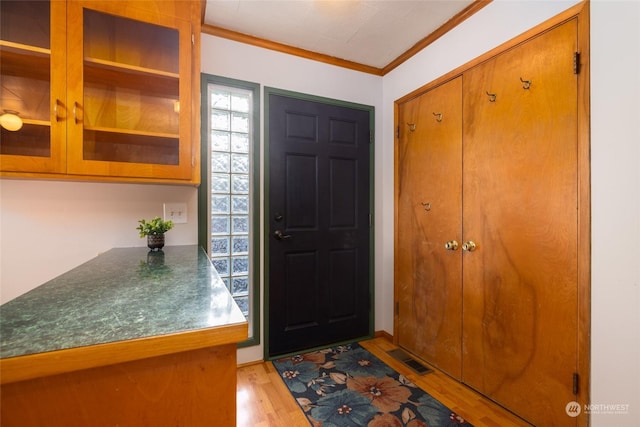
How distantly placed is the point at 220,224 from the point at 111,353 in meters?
1.59

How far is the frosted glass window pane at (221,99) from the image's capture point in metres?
2.04

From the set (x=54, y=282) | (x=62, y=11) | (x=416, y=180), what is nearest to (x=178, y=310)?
(x=54, y=282)

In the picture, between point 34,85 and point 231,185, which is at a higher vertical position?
point 34,85

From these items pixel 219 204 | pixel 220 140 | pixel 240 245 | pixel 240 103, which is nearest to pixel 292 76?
pixel 240 103

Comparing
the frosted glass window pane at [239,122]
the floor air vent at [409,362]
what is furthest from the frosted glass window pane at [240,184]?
the floor air vent at [409,362]

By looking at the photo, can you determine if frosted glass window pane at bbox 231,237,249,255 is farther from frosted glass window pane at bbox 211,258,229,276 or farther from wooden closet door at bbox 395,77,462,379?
wooden closet door at bbox 395,77,462,379

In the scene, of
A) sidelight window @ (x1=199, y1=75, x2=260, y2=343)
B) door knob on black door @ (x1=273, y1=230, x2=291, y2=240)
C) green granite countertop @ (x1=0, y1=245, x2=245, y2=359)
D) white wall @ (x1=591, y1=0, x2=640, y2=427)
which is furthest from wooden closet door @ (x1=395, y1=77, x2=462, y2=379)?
green granite countertop @ (x1=0, y1=245, x2=245, y2=359)

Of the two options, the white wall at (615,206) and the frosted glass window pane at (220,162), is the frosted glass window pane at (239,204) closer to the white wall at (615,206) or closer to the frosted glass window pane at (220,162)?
the frosted glass window pane at (220,162)

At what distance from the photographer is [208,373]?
2.05 ft

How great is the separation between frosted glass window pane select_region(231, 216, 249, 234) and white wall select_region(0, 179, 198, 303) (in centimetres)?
51

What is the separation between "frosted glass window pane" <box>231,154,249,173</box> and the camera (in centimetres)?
210

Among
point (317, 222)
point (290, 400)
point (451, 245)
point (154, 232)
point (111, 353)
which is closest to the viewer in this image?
point (111, 353)

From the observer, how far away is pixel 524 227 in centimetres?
149

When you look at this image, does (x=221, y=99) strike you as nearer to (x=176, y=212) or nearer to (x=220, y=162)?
(x=220, y=162)
